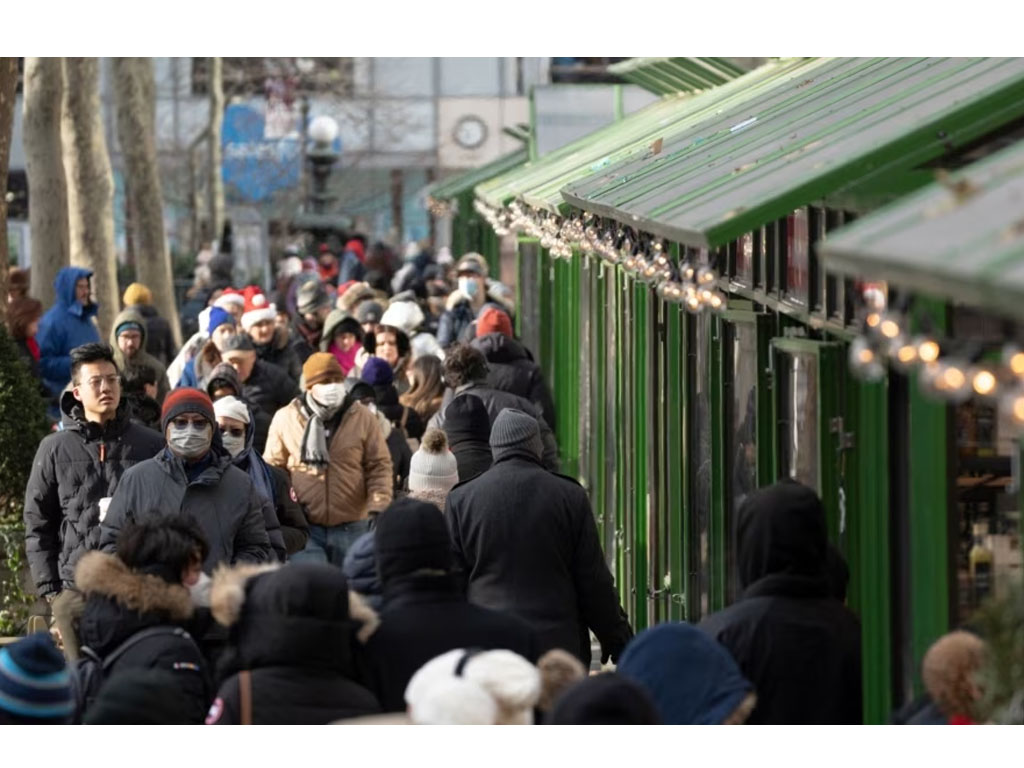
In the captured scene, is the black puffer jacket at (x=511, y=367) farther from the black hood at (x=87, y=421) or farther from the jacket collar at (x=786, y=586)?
the jacket collar at (x=786, y=586)

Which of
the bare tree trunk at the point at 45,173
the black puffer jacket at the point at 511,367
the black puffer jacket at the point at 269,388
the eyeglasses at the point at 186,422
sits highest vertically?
the bare tree trunk at the point at 45,173

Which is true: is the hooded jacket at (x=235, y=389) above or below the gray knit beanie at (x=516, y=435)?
above

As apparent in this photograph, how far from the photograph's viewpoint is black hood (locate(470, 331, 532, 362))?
49.3 ft

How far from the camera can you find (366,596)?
709 centimetres

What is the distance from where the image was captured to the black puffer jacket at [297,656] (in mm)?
5848

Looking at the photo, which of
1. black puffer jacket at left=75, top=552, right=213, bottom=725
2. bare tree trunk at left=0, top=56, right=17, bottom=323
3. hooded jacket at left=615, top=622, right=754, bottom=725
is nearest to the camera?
hooded jacket at left=615, top=622, right=754, bottom=725

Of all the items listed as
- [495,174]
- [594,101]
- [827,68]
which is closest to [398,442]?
[827,68]

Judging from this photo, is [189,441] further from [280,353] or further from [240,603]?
[280,353]

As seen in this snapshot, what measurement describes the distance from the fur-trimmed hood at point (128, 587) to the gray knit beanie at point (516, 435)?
6.42 feet

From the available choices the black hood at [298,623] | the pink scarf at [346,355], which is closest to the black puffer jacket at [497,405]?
the pink scarf at [346,355]

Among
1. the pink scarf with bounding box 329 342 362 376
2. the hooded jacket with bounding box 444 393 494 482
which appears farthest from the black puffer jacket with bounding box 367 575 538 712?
the pink scarf with bounding box 329 342 362 376

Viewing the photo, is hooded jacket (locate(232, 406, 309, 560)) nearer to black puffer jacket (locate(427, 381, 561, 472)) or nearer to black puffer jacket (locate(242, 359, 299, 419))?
black puffer jacket (locate(427, 381, 561, 472))

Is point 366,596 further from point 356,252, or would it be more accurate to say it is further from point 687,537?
point 356,252

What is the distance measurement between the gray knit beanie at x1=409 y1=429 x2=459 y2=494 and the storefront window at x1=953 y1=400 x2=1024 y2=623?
4.39 m
